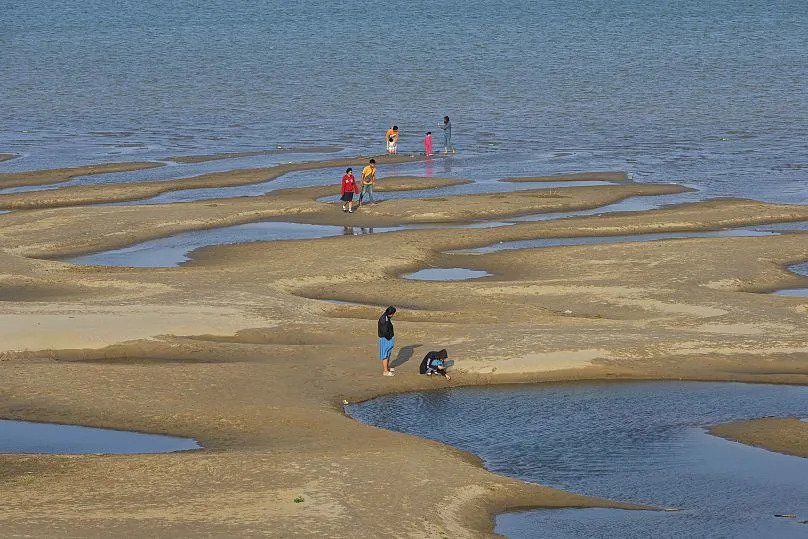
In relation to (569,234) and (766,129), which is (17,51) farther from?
(569,234)

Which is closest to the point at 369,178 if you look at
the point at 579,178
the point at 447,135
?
the point at 579,178

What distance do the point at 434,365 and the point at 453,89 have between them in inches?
3051

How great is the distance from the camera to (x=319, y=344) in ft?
107

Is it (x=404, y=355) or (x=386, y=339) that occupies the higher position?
(x=386, y=339)

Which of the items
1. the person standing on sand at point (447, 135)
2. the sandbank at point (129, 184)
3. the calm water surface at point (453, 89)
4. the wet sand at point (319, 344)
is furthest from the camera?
the calm water surface at point (453, 89)

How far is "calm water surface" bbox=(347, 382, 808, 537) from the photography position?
2186cm

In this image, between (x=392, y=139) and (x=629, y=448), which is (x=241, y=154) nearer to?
(x=392, y=139)

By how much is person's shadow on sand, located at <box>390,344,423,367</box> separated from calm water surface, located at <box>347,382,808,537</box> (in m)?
1.51

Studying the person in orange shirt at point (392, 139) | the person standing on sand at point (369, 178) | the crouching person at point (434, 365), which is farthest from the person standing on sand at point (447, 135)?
the crouching person at point (434, 365)

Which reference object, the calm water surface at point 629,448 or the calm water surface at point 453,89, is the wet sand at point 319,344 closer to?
the calm water surface at point 629,448

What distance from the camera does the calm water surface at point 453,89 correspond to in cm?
7250

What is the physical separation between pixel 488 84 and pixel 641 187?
5203 centimetres

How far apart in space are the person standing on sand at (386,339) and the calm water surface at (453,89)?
30878 mm

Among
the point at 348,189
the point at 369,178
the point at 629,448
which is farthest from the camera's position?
the point at 369,178
